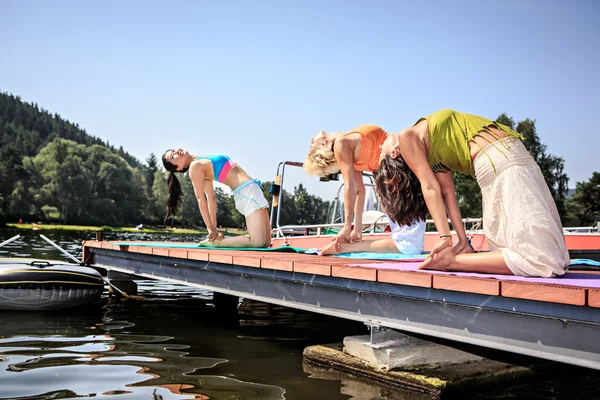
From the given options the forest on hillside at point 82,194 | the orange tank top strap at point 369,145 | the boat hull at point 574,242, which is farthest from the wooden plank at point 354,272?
the forest on hillside at point 82,194

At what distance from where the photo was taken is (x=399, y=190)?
4.80 m

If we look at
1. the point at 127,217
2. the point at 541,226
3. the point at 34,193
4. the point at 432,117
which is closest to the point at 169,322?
the point at 432,117

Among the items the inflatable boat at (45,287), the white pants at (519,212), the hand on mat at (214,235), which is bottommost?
the inflatable boat at (45,287)

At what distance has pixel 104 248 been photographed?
32.5ft

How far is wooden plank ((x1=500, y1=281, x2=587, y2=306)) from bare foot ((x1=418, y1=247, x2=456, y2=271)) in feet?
2.78

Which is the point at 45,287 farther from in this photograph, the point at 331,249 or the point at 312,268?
the point at 312,268

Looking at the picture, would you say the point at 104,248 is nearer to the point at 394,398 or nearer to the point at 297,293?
the point at 297,293

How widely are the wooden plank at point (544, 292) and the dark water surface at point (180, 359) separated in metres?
1.18

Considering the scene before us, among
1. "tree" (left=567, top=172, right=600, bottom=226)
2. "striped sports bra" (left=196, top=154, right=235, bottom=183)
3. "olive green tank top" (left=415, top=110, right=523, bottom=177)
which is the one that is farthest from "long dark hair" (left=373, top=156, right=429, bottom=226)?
"tree" (left=567, top=172, right=600, bottom=226)

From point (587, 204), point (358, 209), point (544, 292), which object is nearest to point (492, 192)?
point (544, 292)

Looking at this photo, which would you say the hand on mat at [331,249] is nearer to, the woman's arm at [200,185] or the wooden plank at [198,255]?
the wooden plank at [198,255]

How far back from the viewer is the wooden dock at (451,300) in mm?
2969

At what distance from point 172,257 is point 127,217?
95.5m

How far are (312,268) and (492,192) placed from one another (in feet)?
5.13
